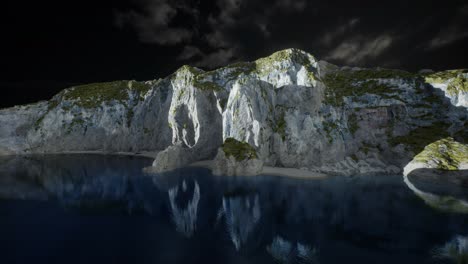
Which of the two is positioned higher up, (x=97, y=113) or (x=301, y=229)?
(x=97, y=113)

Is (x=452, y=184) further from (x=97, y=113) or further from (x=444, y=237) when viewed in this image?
(x=97, y=113)

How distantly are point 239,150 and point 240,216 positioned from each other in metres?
44.1

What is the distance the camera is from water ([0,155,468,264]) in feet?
113

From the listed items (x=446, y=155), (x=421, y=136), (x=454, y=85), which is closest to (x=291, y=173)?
(x=446, y=155)

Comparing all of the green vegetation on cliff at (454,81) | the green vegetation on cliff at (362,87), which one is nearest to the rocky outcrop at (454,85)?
the green vegetation on cliff at (454,81)

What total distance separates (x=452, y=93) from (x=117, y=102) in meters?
183

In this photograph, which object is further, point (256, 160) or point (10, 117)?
point (10, 117)

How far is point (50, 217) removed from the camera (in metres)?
48.8

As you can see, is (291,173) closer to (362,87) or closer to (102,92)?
(362,87)

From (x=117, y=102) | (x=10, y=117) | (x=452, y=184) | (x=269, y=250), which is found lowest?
(x=269, y=250)

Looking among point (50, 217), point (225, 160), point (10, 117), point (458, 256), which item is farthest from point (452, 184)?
point (10, 117)

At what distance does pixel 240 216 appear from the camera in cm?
4944

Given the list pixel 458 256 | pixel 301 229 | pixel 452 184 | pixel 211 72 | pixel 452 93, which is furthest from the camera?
pixel 211 72

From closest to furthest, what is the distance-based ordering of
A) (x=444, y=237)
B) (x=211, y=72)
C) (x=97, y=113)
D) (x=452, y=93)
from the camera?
1. (x=444, y=237)
2. (x=452, y=93)
3. (x=211, y=72)
4. (x=97, y=113)
